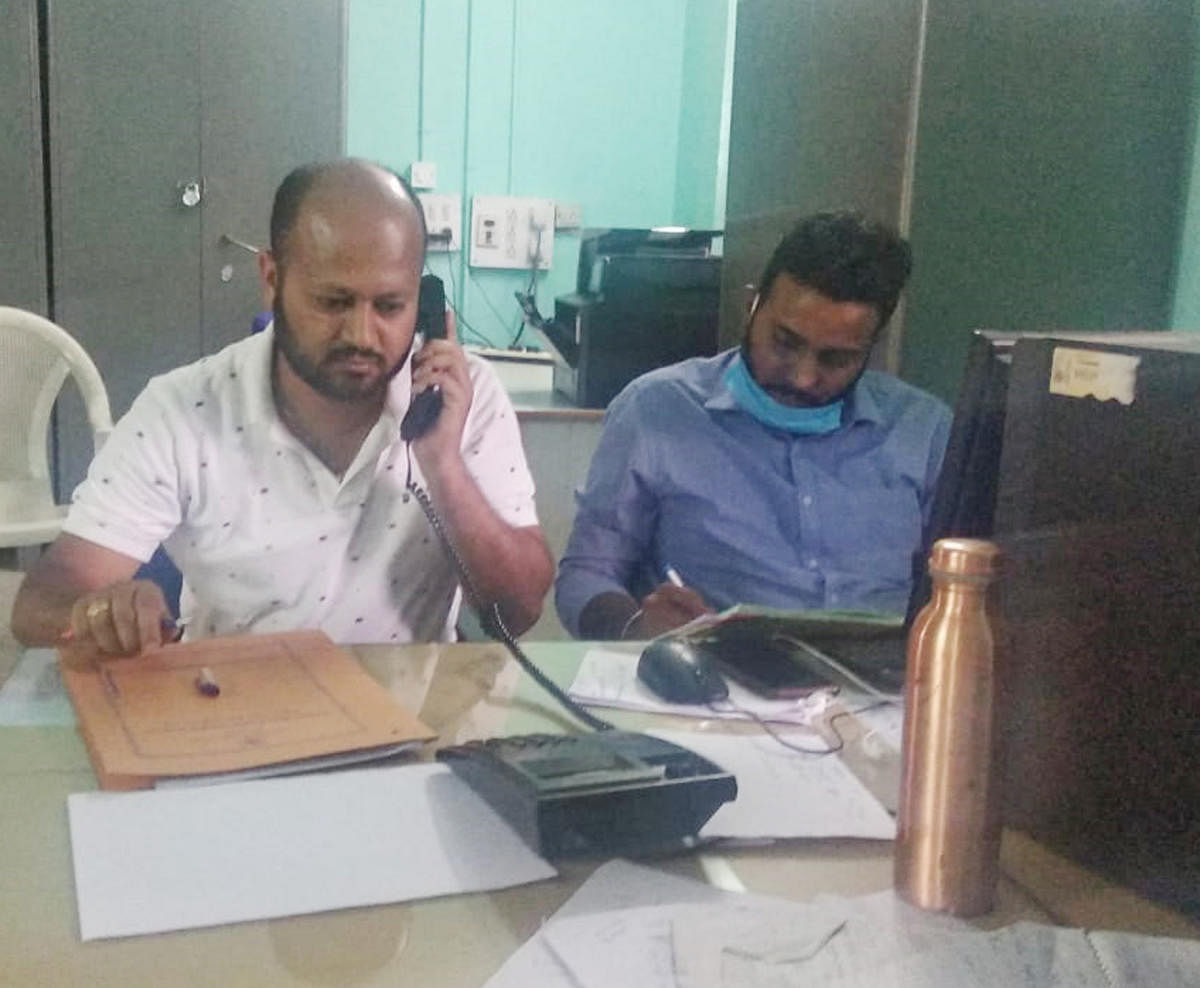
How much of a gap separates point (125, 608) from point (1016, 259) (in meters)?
1.41

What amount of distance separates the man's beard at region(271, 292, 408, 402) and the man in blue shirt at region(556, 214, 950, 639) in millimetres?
404

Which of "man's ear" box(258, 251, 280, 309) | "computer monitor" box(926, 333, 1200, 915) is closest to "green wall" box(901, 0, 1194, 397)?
"man's ear" box(258, 251, 280, 309)

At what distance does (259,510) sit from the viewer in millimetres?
1390

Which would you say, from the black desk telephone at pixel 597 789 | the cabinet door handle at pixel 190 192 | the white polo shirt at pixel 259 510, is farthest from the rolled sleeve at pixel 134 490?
the cabinet door handle at pixel 190 192

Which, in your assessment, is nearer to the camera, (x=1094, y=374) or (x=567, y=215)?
(x=1094, y=374)

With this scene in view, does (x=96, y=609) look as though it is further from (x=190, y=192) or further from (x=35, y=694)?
(x=190, y=192)

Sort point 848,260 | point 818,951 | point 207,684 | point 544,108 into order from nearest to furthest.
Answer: point 818,951
point 207,684
point 848,260
point 544,108

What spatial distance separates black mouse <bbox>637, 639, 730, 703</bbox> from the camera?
3.51 feet

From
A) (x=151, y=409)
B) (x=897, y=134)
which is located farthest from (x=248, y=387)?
(x=897, y=134)

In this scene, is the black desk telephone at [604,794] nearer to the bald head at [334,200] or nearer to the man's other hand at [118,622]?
the man's other hand at [118,622]

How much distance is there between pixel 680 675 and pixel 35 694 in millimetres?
534

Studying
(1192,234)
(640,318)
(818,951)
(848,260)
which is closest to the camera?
(818,951)

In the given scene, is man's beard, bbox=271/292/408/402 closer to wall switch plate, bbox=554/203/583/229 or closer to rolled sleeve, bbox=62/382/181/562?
rolled sleeve, bbox=62/382/181/562


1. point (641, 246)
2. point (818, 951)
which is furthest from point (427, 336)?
point (641, 246)
